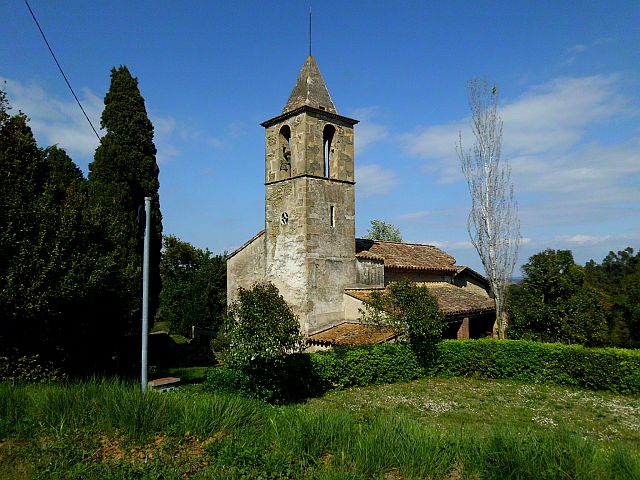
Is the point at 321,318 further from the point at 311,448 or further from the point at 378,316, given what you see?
the point at 311,448

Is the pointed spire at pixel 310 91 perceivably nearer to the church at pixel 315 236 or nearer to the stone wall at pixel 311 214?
the church at pixel 315 236

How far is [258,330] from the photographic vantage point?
40.2ft

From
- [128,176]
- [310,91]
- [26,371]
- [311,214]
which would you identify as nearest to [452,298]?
[311,214]

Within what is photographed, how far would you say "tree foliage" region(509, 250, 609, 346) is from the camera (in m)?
17.7

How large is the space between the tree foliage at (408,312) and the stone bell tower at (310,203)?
9.40 ft

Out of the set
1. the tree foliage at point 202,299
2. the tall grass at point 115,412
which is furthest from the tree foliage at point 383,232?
the tall grass at point 115,412

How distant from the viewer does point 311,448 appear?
6.20m

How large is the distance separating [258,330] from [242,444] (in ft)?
19.6

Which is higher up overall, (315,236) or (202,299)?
(315,236)

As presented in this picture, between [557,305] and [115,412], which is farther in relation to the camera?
[557,305]

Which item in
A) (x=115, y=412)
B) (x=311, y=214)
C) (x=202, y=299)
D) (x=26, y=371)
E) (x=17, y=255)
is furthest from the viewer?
(x=202, y=299)

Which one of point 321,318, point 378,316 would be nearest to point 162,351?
point 321,318

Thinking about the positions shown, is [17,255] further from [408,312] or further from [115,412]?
[408,312]

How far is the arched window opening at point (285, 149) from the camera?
20.9 metres
